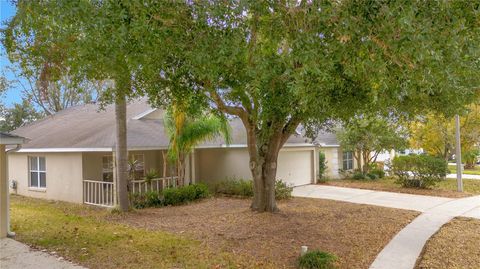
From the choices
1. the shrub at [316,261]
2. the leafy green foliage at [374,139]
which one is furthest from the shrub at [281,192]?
the shrub at [316,261]

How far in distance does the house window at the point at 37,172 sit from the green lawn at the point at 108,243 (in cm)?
457

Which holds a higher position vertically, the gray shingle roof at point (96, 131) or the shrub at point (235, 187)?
the gray shingle roof at point (96, 131)

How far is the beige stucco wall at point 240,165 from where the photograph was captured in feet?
59.3

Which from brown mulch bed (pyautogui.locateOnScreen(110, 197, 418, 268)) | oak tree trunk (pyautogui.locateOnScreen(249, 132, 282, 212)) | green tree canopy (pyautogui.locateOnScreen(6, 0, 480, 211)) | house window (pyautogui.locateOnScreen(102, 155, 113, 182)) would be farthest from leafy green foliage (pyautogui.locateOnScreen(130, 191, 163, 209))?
green tree canopy (pyautogui.locateOnScreen(6, 0, 480, 211))

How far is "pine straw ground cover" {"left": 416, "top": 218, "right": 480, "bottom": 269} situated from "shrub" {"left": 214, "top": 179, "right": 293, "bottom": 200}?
5.99 meters

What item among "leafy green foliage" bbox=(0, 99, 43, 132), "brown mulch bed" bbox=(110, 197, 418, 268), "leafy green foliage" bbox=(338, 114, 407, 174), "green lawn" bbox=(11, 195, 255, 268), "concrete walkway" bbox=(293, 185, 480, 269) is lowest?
"concrete walkway" bbox=(293, 185, 480, 269)

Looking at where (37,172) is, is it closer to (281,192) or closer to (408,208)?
(281,192)

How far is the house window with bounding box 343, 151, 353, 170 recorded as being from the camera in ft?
80.7

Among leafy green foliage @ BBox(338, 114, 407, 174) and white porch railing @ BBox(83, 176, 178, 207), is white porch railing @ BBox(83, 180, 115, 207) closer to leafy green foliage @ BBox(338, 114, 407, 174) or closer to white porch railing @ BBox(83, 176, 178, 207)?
white porch railing @ BBox(83, 176, 178, 207)

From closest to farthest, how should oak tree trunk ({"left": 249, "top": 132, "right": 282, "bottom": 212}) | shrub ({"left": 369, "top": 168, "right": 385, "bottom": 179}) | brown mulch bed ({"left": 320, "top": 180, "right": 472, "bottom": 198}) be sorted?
oak tree trunk ({"left": 249, "top": 132, "right": 282, "bottom": 212}), brown mulch bed ({"left": 320, "top": 180, "right": 472, "bottom": 198}), shrub ({"left": 369, "top": 168, "right": 385, "bottom": 179})

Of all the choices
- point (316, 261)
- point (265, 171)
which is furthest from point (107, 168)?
point (316, 261)

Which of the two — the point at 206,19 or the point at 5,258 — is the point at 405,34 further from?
the point at 5,258

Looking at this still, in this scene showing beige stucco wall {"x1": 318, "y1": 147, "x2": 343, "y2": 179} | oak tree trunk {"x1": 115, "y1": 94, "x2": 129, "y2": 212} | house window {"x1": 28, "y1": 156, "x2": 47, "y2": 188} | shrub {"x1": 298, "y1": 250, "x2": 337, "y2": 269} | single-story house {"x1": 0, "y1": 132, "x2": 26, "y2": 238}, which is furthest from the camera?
beige stucco wall {"x1": 318, "y1": 147, "x2": 343, "y2": 179}

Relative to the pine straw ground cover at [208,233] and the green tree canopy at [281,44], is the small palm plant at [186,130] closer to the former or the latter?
the pine straw ground cover at [208,233]
